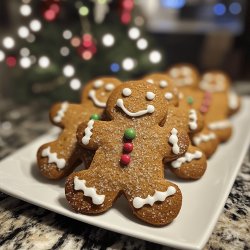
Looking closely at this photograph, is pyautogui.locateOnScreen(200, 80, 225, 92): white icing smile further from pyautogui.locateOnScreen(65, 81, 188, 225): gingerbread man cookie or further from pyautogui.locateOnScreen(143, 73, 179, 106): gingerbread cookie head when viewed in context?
pyautogui.locateOnScreen(65, 81, 188, 225): gingerbread man cookie

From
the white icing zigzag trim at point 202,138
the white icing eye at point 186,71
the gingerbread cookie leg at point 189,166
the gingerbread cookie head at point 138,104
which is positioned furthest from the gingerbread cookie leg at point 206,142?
the white icing eye at point 186,71

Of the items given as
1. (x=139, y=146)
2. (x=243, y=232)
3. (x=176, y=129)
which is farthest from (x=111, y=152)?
(x=243, y=232)

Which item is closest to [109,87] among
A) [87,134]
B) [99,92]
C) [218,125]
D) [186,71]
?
[99,92]

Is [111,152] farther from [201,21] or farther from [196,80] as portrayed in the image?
[201,21]

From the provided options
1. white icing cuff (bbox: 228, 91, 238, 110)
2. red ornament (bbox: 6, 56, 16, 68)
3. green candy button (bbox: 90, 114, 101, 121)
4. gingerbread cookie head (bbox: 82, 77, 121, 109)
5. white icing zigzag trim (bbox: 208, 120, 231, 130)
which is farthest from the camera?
red ornament (bbox: 6, 56, 16, 68)

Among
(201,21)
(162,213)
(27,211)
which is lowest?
(27,211)

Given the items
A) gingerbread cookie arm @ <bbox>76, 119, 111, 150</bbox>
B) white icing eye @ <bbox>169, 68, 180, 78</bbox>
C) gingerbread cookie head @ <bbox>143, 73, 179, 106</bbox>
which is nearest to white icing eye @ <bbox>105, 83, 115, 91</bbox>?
gingerbread cookie head @ <bbox>143, 73, 179, 106</bbox>

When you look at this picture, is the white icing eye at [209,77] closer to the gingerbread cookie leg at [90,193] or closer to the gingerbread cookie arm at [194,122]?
the gingerbread cookie arm at [194,122]

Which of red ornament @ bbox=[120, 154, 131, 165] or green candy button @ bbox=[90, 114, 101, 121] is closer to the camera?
red ornament @ bbox=[120, 154, 131, 165]
